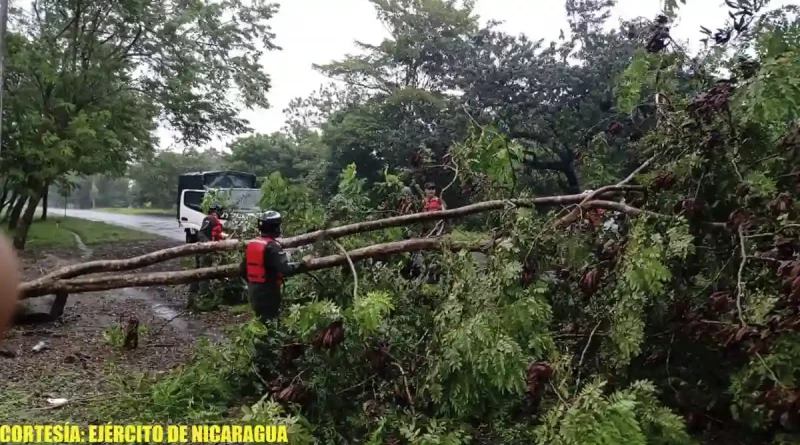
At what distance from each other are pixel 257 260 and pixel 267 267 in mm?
85

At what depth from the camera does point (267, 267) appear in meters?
4.52

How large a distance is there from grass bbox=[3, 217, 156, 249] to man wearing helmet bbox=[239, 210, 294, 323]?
41.8 feet

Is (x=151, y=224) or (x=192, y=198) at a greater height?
(x=192, y=198)

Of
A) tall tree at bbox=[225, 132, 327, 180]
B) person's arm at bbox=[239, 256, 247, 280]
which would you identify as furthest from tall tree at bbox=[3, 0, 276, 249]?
tall tree at bbox=[225, 132, 327, 180]

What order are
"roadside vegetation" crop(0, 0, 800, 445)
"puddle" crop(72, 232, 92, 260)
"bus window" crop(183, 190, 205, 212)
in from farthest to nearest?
"bus window" crop(183, 190, 205, 212) < "puddle" crop(72, 232, 92, 260) < "roadside vegetation" crop(0, 0, 800, 445)

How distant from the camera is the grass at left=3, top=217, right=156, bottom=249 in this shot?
631 inches

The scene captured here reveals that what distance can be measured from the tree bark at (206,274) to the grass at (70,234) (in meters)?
11.5

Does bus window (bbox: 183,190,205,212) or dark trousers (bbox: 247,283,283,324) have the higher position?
bus window (bbox: 183,190,205,212)

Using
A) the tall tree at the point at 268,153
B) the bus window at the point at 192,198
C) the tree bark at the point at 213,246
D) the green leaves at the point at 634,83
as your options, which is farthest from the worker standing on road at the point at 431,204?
the tall tree at the point at 268,153

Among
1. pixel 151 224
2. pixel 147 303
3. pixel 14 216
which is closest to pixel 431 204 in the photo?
pixel 147 303

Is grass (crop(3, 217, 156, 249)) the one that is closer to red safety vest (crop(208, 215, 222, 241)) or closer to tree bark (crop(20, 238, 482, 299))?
red safety vest (crop(208, 215, 222, 241))

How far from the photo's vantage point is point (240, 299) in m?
8.56

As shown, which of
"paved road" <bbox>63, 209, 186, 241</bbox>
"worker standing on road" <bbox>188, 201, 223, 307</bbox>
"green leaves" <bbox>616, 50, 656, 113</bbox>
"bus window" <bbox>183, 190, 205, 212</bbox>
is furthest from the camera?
"paved road" <bbox>63, 209, 186, 241</bbox>

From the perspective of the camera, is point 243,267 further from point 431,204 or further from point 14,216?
point 14,216
